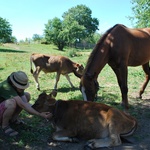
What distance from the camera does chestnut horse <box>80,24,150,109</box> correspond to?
21.6 ft

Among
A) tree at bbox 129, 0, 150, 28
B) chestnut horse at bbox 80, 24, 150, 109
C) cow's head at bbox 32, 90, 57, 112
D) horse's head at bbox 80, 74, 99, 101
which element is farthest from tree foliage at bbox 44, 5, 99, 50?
cow's head at bbox 32, 90, 57, 112

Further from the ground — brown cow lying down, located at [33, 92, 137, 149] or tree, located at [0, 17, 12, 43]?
tree, located at [0, 17, 12, 43]

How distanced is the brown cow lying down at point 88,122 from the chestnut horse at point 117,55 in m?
1.16

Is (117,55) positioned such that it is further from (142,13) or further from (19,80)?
(142,13)

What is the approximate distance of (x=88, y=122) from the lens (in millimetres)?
5215

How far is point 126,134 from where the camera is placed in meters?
5.16

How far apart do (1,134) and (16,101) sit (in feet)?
2.53

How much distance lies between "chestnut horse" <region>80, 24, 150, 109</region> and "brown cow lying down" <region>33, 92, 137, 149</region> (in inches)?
45.5

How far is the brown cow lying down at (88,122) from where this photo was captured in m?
4.96

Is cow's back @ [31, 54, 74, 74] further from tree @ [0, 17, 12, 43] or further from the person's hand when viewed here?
tree @ [0, 17, 12, 43]

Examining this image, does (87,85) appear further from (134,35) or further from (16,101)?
(134,35)

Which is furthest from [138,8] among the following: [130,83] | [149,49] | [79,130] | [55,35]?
[55,35]

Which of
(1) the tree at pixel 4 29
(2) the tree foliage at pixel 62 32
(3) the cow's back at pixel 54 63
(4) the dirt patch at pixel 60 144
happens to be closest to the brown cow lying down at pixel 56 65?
(3) the cow's back at pixel 54 63

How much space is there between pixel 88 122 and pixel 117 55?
254cm
